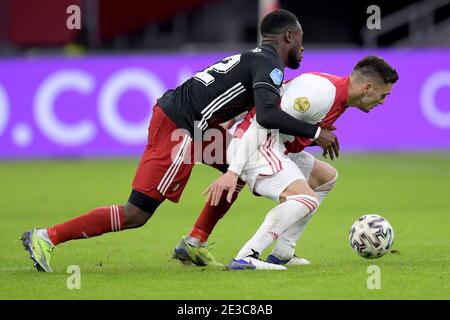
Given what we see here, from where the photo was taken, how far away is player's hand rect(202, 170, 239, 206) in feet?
25.1

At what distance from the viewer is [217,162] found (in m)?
8.40

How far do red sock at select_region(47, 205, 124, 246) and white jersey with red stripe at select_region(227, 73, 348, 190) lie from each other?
3.17ft

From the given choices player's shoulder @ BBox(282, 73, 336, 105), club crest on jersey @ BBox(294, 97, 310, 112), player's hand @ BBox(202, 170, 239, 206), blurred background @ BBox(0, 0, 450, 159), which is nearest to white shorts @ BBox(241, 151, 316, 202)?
player's hand @ BBox(202, 170, 239, 206)

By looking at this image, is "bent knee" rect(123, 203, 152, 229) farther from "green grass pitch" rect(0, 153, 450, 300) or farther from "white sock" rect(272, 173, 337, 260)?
"white sock" rect(272, 173, 337, 260)

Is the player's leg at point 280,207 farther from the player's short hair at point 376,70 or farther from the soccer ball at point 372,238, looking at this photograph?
the player's short hair at point 376,70

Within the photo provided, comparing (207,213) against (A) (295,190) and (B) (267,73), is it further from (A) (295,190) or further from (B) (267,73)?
(B) (267,73)

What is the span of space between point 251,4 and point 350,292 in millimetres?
21849

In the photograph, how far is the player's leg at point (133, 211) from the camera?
802 centimetres

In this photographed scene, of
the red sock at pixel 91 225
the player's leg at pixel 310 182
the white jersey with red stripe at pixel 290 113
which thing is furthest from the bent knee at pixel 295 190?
the red sock at pixel 91 225

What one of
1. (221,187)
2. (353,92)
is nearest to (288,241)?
(221,187)

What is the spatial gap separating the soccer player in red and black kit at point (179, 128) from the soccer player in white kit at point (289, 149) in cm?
24

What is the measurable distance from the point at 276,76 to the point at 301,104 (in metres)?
0.34

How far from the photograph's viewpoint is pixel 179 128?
8203 millimetres
